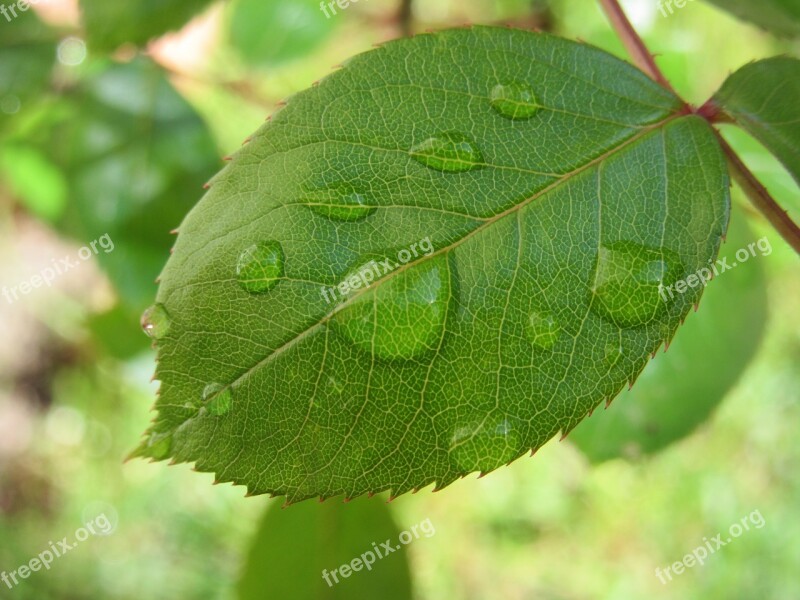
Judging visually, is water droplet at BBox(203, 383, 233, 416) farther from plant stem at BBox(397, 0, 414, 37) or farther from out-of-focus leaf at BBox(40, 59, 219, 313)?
plant stem at BBox(397, 0, 414, 37)

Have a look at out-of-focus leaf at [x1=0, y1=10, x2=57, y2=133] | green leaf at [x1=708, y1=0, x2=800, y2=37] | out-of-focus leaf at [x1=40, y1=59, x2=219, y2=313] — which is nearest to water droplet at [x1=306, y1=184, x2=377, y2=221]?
green leaf at [x1=708, y1=0, x2=800, y2=37]

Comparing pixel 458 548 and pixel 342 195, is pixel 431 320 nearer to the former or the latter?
pixel 342 195

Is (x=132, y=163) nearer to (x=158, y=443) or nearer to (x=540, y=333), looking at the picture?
(x=158, y=443)

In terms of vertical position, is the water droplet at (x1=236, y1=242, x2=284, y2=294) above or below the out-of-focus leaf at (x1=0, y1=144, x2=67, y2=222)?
below

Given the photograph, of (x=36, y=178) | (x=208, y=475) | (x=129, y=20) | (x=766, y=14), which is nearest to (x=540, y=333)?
(x=766, y=14)

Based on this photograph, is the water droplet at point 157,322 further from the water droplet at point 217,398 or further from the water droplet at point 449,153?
the water droplet at point 449,153

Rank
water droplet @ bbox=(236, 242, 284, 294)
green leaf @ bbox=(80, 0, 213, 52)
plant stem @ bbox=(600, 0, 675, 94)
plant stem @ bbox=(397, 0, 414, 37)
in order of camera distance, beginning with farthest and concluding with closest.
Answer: plant stem @ bbox=(397, 0, 414, 37) → green leaf @ bbox=(80, 0, 213, 52) → plant stem @ bbox=(600, 0, 675, 94) → water droplet @ bbox=(236, 242, 284, 294)

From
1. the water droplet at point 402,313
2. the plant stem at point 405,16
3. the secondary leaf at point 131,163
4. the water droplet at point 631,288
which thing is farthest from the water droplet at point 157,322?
the plant stem at point 405,16

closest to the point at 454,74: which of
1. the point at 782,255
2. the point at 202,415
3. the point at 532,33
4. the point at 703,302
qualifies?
the point at 532,33
